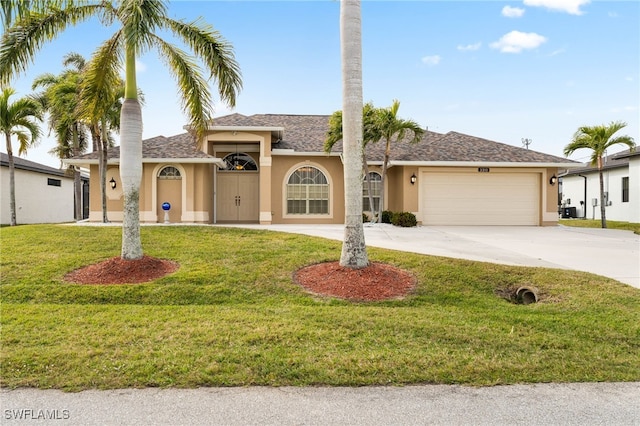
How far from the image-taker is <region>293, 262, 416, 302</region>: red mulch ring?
Result: 6371mm

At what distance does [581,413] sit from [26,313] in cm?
660

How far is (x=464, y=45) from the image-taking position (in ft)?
44.8

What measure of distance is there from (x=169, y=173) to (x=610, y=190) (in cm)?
2559

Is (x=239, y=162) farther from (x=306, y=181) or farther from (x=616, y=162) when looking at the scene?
(x=616, y=162)

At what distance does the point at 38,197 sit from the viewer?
23703 mm

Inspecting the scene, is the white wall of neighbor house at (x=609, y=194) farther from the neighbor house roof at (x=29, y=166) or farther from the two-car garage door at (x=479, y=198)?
the neighbor house roof at (x=29, y=166)

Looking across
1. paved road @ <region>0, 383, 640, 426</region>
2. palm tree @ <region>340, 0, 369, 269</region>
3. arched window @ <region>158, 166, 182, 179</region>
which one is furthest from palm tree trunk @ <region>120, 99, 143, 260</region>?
arched window @ <region>158, 166, 182, 179</region>

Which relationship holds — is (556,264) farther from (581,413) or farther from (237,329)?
(237,329)

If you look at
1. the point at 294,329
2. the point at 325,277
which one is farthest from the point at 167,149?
the point at 294,329

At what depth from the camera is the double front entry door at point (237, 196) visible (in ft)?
57.6

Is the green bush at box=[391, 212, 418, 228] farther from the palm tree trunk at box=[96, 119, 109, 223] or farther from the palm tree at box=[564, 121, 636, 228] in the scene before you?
the palm tree trunk at box=[96, 119, 109, 223]

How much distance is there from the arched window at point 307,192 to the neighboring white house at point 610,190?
12313 mm

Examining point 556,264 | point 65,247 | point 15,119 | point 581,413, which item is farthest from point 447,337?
point 15,119

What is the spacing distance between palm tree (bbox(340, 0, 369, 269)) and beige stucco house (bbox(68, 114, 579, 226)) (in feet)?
29.8
